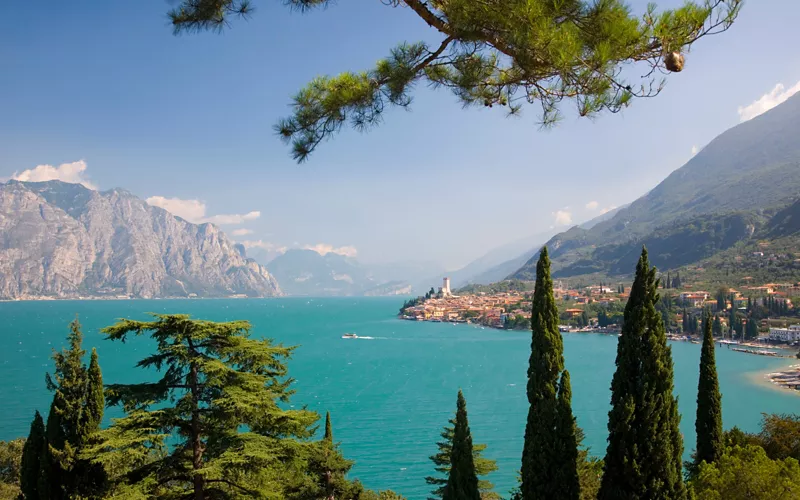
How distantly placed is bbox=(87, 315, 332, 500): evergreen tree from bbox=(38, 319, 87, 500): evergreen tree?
3.02 ft

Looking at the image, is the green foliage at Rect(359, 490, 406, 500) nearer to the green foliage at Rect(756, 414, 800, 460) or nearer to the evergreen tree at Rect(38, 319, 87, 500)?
the evergreen tree at Rect(38, 319, 87, 500)

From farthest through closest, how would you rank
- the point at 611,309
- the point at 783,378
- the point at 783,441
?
the point at 611,309
the point at 783,378
the point at 783,441

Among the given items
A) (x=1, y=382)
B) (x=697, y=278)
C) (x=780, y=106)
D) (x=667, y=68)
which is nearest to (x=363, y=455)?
(x=667, y=68)

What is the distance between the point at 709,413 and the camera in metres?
10.2

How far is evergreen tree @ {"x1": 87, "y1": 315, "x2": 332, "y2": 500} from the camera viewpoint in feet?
18.7

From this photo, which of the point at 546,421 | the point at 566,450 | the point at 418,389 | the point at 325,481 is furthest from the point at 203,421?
the point at 418,389

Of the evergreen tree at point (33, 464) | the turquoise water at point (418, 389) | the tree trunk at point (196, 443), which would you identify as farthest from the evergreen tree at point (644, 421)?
the turquoise water at point (418, 389)

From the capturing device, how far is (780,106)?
194 m

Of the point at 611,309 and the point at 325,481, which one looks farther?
the point at 611,309

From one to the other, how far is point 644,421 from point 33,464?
27.5ft

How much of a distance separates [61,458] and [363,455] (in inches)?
636

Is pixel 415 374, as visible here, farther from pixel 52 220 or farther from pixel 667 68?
pixel 52 220

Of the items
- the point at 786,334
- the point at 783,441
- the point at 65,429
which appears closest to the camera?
the point at 65,429

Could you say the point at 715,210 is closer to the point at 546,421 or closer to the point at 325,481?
the point at 325,481
